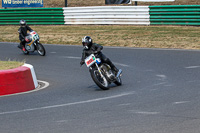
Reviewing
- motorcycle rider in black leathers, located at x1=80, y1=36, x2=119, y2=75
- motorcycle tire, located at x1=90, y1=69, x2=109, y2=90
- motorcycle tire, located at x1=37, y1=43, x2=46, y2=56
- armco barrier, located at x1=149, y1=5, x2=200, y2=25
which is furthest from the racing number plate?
armco barrier, located at x1=149, y1=5, x2=200, y2=25

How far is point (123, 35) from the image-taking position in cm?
2317

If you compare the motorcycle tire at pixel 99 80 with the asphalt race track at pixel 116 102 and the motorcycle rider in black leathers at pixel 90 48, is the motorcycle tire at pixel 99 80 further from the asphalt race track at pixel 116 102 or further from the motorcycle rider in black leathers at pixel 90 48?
the motorcycle rider in black leathers at pixel 90 48

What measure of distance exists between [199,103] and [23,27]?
452 inches

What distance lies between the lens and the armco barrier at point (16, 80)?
32.8 feet

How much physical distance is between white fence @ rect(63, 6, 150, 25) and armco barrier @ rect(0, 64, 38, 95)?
14.8 meters

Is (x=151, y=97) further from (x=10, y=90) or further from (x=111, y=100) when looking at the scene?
(x=10, y=90)

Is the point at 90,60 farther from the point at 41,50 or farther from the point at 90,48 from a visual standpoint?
the point at 41,50

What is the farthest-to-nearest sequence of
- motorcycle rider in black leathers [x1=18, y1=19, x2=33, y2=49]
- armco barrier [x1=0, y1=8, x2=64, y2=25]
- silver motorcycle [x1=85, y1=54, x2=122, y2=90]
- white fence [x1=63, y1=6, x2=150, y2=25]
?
armco barrier [x1=0, y1=8, x2=64, y2=25] → white fence [x1=63, y1=6, x2=150, y2=25] → motorcycle rider in black leathers [x1=18, y1=19, x2=33, y2=49] → silver motorcycle [x1=85, y1=54, x2=122, y2=90]

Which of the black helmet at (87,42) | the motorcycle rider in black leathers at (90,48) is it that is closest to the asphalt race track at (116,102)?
the motorcycle rider in black leathers at (90,48)

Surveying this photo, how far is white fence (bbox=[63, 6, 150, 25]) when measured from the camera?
25109 millimetres

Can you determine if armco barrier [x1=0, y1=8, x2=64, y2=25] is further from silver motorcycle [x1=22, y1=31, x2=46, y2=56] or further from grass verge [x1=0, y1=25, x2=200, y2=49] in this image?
silver motorcycle [x1=22, y1=31, x2=46, y2=56]

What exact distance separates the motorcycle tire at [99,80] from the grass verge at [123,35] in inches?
347

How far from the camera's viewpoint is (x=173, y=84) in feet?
33.9

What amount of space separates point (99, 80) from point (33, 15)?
1979 centimetres
